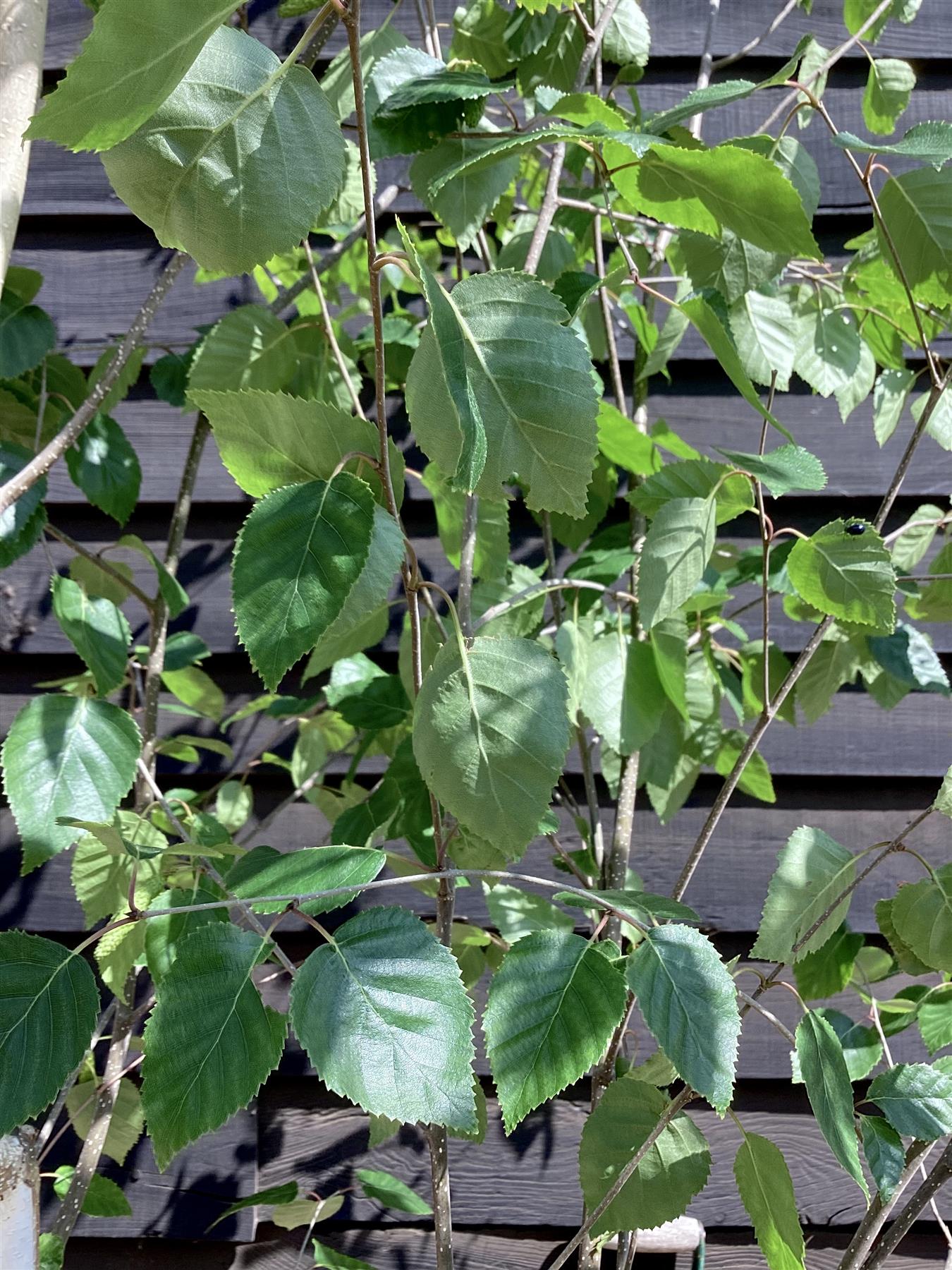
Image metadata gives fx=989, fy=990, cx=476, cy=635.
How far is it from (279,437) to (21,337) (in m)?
0.52

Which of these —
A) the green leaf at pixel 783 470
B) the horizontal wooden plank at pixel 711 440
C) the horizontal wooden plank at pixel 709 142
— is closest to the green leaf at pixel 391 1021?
the green leaf at pixel 783 470

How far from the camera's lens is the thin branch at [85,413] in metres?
0.56

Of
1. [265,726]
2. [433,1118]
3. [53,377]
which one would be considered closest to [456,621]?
[433,1118]

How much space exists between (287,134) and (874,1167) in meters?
0.71

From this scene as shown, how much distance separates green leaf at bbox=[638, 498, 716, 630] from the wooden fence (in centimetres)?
76

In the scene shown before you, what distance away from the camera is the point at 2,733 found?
1.38 meters

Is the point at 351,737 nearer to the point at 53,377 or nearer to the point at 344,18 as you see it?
the point at 53,377

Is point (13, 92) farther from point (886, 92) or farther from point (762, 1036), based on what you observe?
point (762, 1036)

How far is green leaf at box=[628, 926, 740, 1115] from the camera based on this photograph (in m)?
0.47

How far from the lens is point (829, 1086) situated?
576mm

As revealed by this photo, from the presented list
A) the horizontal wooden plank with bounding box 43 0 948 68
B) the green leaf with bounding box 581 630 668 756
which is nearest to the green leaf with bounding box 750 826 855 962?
the green leaf with bounding box 581 630 668 756

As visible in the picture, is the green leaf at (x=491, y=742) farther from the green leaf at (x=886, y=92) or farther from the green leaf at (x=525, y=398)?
the green leaf at (x=886, y=92)

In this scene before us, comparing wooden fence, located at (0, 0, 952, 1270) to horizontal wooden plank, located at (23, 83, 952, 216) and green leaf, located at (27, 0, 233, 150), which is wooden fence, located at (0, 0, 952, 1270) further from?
green leaf, located at (27, 0, 233, 150)

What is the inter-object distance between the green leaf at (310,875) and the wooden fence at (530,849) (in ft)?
2.89
